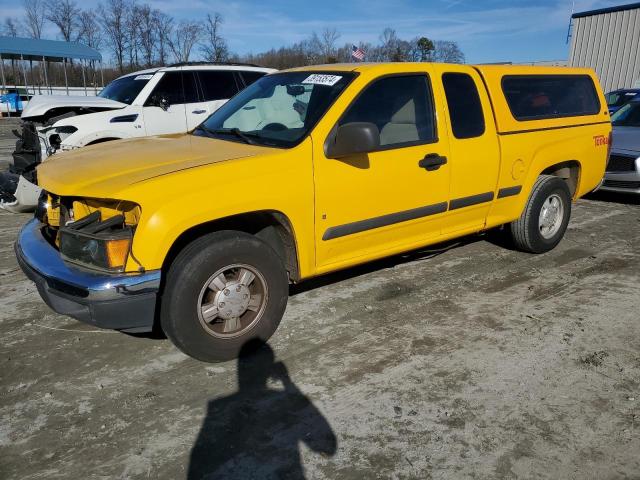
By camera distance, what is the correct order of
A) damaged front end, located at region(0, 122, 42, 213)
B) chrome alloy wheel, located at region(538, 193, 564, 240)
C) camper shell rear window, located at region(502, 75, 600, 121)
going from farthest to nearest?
damaged front end, located at region(0, 122, 42, 213), chrome alloy wheel, located at region(538, 193, 564, 240), camper shell rear window, located at region(502, 75, 600, 121)

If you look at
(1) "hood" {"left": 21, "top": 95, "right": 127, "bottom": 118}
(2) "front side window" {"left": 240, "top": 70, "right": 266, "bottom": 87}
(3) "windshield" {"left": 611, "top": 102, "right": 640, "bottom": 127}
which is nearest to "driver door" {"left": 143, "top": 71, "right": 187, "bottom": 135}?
(1) "hood" {"left": 21, "top": 95, "right": 127, "bottom": 118}

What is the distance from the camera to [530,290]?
15.1 ft

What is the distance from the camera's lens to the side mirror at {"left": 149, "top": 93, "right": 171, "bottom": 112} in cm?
796

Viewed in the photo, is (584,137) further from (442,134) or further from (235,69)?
(235,69)

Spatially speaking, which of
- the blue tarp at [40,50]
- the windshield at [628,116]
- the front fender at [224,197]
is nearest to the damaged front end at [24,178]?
the front fender at [224,197]

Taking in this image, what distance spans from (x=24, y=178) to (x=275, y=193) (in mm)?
4316

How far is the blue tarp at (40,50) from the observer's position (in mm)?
25359

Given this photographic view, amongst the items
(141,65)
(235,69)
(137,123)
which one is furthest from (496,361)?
(141,65)

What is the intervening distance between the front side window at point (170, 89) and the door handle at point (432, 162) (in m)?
5.32

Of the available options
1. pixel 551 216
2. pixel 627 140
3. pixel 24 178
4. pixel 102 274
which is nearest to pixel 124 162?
pixel 102 274

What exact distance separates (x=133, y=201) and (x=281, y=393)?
136 centimetres

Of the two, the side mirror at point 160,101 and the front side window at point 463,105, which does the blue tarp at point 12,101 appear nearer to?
the side mirror at point 160,101

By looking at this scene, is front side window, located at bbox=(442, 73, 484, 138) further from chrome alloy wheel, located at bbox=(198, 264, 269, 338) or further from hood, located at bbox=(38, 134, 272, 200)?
chrome alloy wheel, located at bbox=(198, 264, 269, 338)

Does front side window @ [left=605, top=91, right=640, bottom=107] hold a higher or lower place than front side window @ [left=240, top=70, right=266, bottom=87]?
lower
